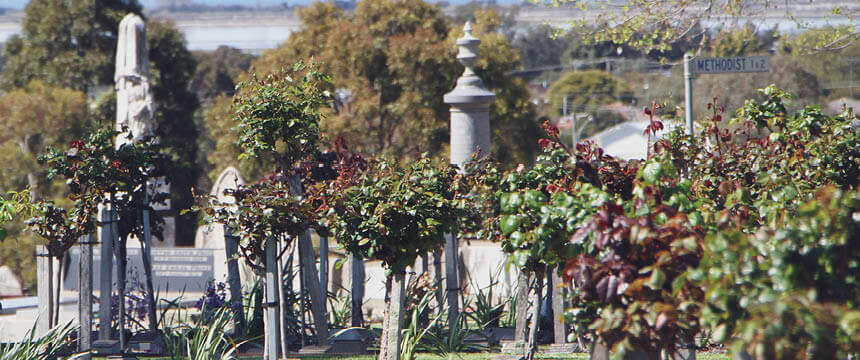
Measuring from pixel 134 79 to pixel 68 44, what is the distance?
16425 mm

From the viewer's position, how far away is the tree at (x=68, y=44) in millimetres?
28625

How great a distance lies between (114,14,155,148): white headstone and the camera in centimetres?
1430

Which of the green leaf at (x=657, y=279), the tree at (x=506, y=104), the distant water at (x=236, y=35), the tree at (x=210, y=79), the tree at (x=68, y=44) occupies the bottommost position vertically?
the green leaf at (x=657, y=279)

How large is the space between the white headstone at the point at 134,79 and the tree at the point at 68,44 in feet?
49.0

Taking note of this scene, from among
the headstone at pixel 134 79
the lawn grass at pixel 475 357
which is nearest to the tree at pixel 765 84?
the headstone at pixel 134 79

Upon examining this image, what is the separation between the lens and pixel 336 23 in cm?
2592

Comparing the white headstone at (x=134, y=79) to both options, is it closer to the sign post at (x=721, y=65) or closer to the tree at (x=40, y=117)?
the sign post at (x=721, y=65)

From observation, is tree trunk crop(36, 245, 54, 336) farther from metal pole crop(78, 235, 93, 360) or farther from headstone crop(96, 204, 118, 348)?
headstone crop(96, 204, 118, 348)

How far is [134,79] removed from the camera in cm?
1433

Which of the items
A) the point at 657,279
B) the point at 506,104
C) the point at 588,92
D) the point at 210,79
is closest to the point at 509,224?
the point at 657,279

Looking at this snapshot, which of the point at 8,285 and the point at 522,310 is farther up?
the point at 8,285

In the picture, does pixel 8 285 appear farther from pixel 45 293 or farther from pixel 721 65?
pixel 721 65

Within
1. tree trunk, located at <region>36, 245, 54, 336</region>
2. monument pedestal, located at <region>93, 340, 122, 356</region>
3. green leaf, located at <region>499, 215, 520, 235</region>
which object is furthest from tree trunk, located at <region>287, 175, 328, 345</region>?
green leaf, located at <region>499, 215, 520, 235</region>

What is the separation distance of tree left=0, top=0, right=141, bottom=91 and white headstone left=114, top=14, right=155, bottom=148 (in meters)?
14.9
